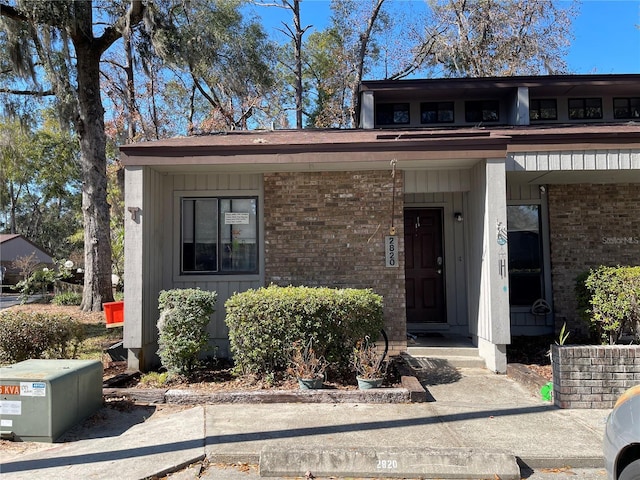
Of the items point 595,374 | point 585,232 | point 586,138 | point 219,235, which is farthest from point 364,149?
point 585,232

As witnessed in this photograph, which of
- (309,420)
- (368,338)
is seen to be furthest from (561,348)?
(309,420)

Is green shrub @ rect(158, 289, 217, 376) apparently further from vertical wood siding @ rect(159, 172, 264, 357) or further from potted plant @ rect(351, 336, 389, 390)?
potted plant @ rect(351, 336, 389, 390)

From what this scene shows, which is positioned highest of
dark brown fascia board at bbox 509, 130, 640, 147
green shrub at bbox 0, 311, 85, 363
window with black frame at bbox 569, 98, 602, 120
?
window with black frame at bbox 569, 98, 602, 120

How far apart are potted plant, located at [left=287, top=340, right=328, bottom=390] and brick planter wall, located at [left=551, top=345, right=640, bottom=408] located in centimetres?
287

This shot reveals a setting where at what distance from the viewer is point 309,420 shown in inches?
199

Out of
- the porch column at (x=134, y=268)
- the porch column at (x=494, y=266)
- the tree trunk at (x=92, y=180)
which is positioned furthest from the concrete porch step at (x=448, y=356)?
the tree trunk at (x=92, y=180)

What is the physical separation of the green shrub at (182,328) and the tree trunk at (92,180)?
7638 mm

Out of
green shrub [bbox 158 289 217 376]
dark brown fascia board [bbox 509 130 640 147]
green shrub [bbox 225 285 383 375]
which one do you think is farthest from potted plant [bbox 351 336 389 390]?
dark brown fascia board [bbox 509 130 640 147]

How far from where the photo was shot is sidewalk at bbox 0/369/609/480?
396 centimetres

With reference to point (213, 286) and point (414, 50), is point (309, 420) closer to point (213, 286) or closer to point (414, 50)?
point (213, 286)

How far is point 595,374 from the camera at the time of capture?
18.1 ft

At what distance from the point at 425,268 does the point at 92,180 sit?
30.9ft

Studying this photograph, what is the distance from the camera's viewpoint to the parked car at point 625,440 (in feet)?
9.23

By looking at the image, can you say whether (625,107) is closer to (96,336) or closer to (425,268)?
(425,268)
